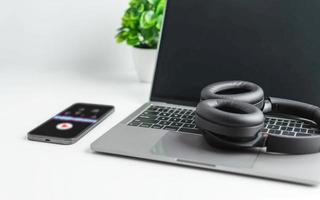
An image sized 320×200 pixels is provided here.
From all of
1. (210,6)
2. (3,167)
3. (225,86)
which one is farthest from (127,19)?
(3,167)

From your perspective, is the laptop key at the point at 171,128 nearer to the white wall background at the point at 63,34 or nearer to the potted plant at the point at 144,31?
the potted plant at the point at 144,31

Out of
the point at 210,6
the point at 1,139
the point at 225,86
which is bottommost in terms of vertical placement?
the point at 1,139

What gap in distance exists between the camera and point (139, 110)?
37.2 inches

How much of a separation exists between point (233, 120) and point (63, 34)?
717 mm

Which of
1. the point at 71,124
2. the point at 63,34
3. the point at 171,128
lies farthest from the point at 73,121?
the point at 63,34

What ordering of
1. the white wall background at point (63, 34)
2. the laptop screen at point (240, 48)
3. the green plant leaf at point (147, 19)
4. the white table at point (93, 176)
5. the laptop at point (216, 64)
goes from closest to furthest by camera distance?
the white table at point (93, 176) → the laptop at point (216, 64) → the laptop screen at point (240, 48) → the green plant leaf at point (147, 19) → the white wall background at point (63, 34)

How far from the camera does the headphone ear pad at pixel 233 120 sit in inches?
28.4

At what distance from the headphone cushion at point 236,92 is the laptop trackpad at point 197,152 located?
0.07 m

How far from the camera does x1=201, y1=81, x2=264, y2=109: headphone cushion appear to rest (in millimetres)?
805

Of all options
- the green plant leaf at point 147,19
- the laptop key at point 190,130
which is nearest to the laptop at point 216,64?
the laptop key at point 190,130

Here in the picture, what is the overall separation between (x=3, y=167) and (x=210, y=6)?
1.59ft

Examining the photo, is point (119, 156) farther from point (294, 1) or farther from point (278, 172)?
point (294, 1)

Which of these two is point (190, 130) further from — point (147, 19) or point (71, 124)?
point (147, 19)

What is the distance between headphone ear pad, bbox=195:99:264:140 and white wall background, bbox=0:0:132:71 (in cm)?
60
